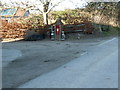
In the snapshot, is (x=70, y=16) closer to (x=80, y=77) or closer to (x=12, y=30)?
(x=12, y=30)

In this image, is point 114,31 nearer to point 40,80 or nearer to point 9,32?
point 9,32

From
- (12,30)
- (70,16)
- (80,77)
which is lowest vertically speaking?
(80,77)

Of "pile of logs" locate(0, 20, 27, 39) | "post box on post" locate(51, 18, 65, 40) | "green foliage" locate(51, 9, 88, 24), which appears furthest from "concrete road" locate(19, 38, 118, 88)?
"green foliage" locate(51, 9, 88, 24)

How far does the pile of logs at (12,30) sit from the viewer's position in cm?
1975

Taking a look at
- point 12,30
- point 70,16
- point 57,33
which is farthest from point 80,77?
point 70,16

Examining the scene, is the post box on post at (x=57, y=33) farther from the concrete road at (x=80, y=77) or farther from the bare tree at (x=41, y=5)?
the concrete road at (x=80, y=77)

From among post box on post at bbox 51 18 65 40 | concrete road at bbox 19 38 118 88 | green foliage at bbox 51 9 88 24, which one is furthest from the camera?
green foliage at bbox 51 9 88 24

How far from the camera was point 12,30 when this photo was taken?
65.4 feet

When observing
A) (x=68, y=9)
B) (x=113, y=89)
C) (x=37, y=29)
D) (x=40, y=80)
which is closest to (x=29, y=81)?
(x=40, y=80)

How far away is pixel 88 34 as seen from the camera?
69.3 ft

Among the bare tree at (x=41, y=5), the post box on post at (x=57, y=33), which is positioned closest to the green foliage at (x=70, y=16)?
the bare tree at (x=41, y=5)

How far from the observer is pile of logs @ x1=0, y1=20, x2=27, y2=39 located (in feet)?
64.8

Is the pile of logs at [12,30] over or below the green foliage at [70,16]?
below

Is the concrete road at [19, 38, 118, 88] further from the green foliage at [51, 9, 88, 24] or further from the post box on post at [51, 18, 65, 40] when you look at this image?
the green foliage at [51, 9, 88, 24]
